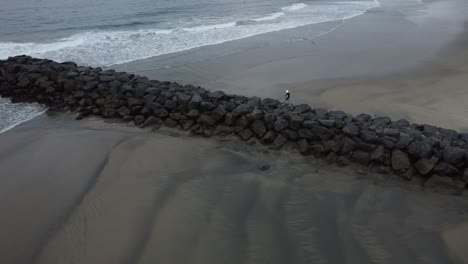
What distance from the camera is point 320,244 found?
5.22m

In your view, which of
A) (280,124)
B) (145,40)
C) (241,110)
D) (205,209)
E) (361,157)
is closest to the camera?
(205,209)

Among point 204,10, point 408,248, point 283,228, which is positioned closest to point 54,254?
point 283,228

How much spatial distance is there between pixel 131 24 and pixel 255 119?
57.9 feet

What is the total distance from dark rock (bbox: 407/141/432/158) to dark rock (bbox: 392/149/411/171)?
0.41ft

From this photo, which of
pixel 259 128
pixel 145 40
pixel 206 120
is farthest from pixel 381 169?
pixel 145 40

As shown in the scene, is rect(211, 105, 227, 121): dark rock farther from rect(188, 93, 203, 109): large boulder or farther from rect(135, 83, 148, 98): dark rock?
rect(135, 83, 148, 98): dark rock

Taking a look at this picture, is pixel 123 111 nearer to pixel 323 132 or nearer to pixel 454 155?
pixel 323 132

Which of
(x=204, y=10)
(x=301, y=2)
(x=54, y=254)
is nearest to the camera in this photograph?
(x=54, y=254)

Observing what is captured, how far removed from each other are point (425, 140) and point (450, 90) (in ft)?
18.7

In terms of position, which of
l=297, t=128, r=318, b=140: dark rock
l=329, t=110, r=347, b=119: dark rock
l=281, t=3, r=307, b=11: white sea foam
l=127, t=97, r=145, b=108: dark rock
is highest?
l=281, t=3, r=307, b=11: white sea foam

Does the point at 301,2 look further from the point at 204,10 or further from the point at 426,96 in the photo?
the point at 426,96

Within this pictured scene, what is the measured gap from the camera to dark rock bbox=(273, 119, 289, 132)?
7.69m

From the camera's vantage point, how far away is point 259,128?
787cm

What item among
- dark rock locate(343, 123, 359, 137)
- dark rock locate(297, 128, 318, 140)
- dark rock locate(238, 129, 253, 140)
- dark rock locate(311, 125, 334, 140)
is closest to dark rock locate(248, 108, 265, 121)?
dark rock locate(238, 129, 253, 140)
